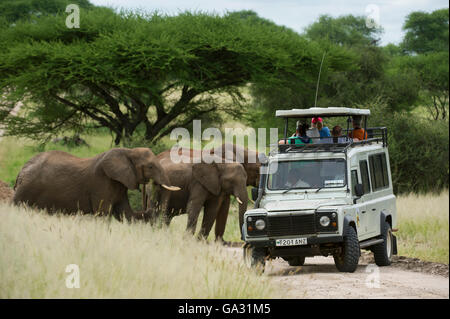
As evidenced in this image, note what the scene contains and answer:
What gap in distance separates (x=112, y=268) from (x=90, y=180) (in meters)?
7.00

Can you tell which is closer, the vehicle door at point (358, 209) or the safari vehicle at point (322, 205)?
the safari vehicle at point (322, 205)

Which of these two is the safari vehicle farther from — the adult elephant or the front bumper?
the adult elephant

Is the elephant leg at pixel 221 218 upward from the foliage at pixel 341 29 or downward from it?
downward

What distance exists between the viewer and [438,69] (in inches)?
1805

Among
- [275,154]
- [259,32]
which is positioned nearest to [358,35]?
[259,32]

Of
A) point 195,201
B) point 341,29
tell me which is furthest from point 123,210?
point 341,29

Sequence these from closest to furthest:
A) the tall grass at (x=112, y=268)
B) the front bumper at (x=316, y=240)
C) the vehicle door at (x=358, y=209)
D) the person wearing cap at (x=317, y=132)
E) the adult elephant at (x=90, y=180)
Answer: the tall grass at (x=112, y=268), the front bumper at (x=316, y=240), the vehicle door at (x=358, y=209), the person wearing cap at (x=317, y=132), the adult elephant at (x=90, y=180)

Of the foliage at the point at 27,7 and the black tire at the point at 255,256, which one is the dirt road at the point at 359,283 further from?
the foliage at the point at 27,7

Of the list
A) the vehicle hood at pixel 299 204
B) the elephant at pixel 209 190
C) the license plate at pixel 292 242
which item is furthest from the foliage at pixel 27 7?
the license plate at pixel 292 242

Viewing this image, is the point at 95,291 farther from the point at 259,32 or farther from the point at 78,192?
the point at 259,32

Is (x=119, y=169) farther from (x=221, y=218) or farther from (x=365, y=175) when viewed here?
(x=365, y=175)

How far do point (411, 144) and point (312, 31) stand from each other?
29193 millimetres

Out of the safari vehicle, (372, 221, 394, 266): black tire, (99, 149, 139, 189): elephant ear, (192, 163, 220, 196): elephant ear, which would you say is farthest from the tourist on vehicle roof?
(99, 149, 139, 189): elephant ear

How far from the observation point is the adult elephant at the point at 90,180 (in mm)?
16438
